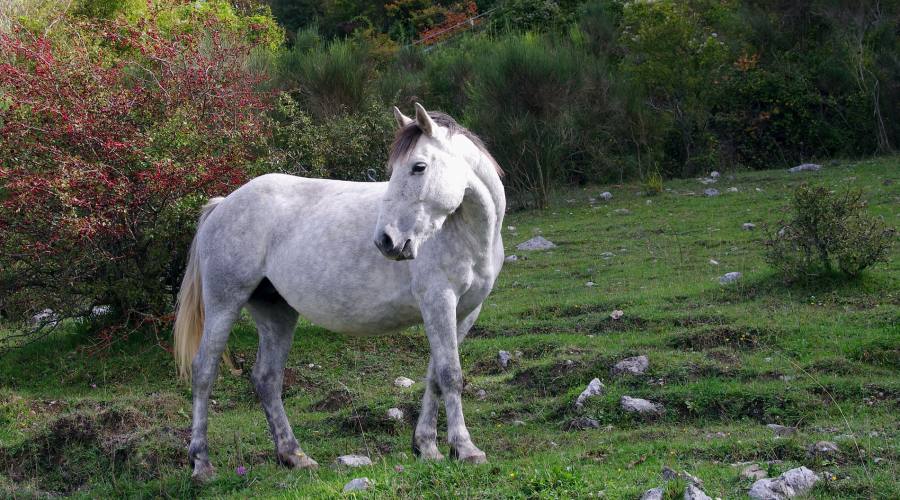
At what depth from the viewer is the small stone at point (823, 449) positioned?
16.6 feet

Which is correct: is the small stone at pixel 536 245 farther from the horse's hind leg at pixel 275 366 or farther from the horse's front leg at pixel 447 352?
the horse's front leg at pixel 447 352

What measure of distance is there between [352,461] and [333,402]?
1851mm

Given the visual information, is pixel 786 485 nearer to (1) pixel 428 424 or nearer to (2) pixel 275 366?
(1) pixel 428 424

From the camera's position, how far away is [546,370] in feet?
25.8

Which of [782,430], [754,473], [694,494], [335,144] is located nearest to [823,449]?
[754,473]

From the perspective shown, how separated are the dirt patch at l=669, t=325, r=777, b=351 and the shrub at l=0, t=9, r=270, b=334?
4.60m

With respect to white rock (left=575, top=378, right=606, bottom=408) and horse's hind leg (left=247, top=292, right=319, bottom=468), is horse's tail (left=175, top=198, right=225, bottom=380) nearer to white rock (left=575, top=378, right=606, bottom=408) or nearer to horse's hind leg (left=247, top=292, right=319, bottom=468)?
horse's hind leg (left=247, top=292, right=319, bottom=468)

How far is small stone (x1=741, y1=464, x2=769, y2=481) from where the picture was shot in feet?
15.5

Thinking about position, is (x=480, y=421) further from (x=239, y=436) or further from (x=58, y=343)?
(x=58, y=343)

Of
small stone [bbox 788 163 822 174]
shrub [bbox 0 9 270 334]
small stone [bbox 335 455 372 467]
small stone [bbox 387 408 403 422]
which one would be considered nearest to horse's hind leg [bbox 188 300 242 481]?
small stone [bbox 335 455 372 467]

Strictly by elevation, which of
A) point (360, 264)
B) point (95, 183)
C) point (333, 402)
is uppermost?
point (95, 183)

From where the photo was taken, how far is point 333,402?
7805mm

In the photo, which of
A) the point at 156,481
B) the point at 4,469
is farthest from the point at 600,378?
the point at 4,469

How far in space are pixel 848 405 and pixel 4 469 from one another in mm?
5856
